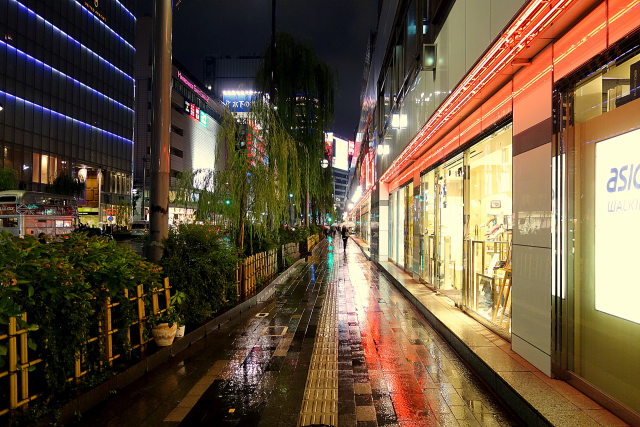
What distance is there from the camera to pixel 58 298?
154 inches

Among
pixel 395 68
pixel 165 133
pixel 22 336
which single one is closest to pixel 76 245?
pixel 22 336

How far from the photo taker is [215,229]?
857 centimetres

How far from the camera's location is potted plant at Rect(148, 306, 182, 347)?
6.07 meters

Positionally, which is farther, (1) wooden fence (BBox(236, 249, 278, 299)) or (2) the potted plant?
(1) wooden fence (BBox(236, 249, 278, 299))

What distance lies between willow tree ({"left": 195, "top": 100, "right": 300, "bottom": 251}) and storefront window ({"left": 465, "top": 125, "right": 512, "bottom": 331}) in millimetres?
5795

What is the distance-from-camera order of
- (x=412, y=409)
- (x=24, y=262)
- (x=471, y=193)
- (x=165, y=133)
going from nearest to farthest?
(x=24, y=262)
(x=412, y=409)
(x=165, y=133)
(x=471, y=193)

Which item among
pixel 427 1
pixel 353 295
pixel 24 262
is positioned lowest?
pixel 353 295

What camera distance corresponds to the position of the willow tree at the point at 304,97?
22.6 m

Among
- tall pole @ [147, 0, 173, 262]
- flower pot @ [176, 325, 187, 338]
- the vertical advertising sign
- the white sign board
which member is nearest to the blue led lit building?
tall pole @ [147, 0, 173, 262]

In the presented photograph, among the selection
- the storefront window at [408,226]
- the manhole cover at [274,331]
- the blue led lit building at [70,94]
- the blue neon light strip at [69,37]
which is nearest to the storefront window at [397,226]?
the storefront window at [408,226]

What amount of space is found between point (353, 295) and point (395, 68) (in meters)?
10.0

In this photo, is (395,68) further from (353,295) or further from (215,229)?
(215,229)

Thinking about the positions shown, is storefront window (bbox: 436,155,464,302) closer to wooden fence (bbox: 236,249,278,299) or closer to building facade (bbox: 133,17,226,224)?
wooden fence (bbox: 236,249,278,299)

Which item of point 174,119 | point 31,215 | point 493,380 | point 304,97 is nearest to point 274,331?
point 493,380
